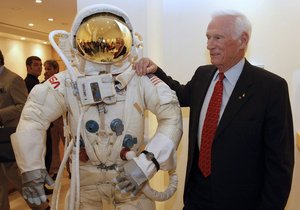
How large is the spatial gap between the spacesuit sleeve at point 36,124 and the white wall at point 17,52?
734 cm

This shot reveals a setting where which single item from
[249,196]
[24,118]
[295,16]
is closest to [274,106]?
[249,196]

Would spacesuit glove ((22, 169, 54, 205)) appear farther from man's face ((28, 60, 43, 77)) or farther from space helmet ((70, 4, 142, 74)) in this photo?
man's face ((28, 60, 43, 77))

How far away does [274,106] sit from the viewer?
1.32 meters

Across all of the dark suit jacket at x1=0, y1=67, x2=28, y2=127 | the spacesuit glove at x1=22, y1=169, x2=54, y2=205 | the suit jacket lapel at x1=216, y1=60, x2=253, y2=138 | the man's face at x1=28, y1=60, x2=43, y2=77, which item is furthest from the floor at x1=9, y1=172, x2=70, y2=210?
the suit jacket lapel at x1=216, y1=60, x2=253, y2=138

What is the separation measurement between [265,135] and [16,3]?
5362 millimetres

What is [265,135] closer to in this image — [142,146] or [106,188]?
[142,146]

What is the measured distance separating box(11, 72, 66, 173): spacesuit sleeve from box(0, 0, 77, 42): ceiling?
4.32 metres

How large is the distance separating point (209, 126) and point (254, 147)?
0.22 m

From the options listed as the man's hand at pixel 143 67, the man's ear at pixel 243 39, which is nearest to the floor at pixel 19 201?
the man's hand at pixel 143 67

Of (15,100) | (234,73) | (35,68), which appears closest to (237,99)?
(234,73)

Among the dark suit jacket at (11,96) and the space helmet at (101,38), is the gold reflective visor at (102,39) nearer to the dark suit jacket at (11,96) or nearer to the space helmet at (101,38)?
the space helmet at (101,38)

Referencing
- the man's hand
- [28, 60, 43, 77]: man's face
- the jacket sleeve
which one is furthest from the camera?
[28, 60, 43, 77]: man's face

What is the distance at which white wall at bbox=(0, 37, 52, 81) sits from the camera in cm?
814

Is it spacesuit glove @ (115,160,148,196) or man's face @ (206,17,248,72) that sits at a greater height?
man's face @ (206,17,248,72)
